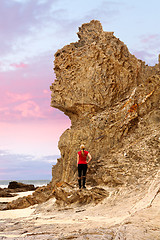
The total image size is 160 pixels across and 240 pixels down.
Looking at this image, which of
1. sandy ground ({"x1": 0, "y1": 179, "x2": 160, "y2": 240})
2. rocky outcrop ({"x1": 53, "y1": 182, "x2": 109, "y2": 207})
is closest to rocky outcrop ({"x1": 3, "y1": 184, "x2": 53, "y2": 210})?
rocky outcrop ({"x1": 53, "y1": 182, "x2": 109, "y2": 207})

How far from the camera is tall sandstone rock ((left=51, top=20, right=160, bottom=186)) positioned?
970 cm

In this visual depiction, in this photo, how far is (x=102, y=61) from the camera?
13.8 meters

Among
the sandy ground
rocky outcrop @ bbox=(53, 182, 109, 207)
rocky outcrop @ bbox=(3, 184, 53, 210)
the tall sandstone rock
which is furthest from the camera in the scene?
rocky outcrop @ bbox=(3, 184, 53, 210)

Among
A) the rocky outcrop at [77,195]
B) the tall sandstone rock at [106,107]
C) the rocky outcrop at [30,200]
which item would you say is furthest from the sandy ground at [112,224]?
the rocky outcrop at [30,200]

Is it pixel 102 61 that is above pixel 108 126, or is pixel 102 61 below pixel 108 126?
above

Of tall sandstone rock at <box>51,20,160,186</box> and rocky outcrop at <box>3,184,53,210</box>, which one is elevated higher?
tall sandstone rock at <box>51,20,160,186</box>

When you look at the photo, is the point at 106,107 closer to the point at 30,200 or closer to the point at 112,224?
the point at 30,200

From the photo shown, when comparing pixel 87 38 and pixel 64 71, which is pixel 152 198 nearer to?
pixel 64 71

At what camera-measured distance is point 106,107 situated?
13.4 m

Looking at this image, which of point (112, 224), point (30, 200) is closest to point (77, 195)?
point (112, 224)

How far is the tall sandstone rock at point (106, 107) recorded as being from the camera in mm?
9703

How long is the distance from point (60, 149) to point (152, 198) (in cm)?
766

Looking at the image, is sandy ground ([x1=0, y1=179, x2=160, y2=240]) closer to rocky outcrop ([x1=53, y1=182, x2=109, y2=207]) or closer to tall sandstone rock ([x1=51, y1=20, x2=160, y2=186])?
rocky outcrop ([x1=53, y1=182, x2=109, y2=207])

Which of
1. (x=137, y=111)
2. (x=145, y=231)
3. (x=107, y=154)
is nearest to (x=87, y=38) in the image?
(x=137, y=111)
